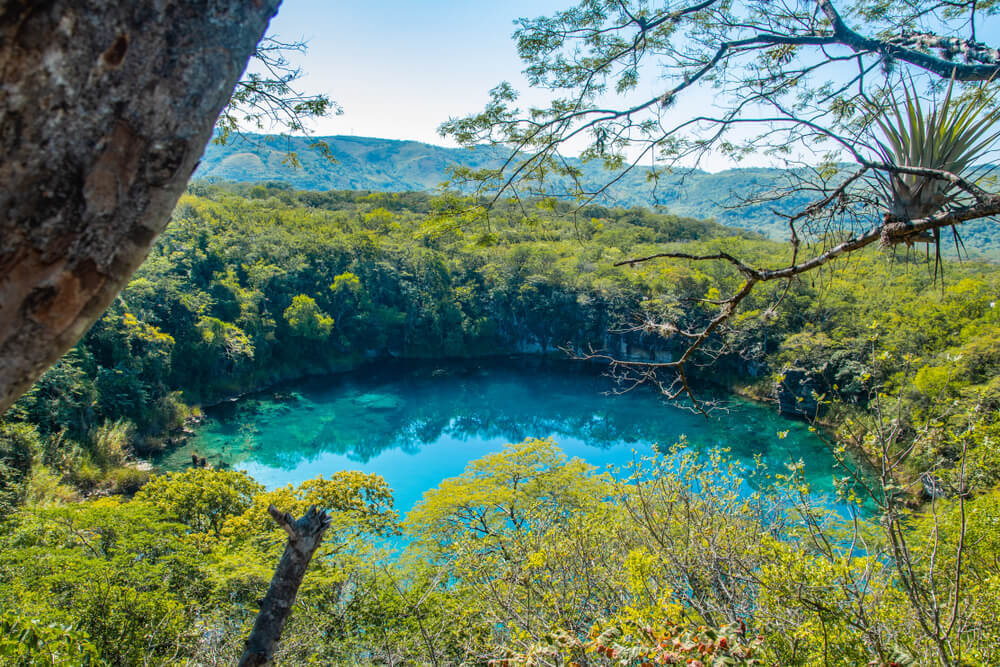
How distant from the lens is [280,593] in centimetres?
238

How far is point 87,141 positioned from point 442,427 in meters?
21.8

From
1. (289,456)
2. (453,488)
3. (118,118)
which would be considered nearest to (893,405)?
(453,488)

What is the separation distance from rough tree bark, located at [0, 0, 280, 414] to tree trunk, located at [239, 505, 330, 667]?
179 centimetres

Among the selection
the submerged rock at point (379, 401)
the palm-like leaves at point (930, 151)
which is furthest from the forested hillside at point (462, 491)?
the submerged rock at point (379, 401)

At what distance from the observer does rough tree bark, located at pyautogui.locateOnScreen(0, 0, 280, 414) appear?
0.68 m

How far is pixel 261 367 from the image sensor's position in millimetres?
25156

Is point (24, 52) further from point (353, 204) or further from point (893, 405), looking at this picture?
point (353, 204)

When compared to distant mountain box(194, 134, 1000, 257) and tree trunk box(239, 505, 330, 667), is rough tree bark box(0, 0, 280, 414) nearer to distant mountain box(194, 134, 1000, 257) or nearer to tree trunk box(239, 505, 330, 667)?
tree trunk box(239, 505, 330, 667)

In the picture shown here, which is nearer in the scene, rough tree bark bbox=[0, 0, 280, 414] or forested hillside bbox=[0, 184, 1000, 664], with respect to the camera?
rough tree bark bbox=[0, 0, 280, 414]

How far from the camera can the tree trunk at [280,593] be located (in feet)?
7.71

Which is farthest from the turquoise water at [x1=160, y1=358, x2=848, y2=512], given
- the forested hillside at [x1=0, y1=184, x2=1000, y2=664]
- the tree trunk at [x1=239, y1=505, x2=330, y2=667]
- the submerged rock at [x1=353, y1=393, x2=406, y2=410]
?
the tree trunk at [x1=239, y1=505, x2=330, y2=667]

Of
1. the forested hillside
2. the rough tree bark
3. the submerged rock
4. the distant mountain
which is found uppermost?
the distant mountain

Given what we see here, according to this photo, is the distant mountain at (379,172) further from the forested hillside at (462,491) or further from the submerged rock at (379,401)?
the submerged rock at (379,401)

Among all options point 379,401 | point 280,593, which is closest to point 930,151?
point 280,593
